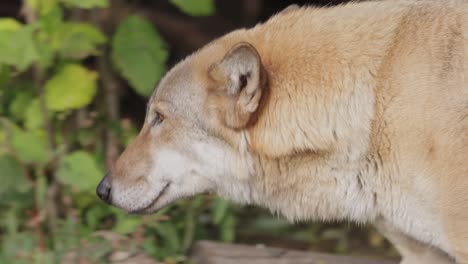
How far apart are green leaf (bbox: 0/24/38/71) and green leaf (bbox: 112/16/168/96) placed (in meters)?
0.67

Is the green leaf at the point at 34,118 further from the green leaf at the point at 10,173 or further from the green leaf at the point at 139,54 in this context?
the green leaf at the point at 139,54

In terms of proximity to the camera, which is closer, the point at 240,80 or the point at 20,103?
the point at 240,80

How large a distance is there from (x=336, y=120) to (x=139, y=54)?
2.15 meters

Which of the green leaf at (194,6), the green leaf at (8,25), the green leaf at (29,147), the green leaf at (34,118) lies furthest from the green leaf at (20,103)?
the green leaf at (194,6)

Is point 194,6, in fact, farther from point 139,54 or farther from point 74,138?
point 74,138

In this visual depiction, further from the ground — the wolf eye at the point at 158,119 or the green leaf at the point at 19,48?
the green leaf at the point at 19,48

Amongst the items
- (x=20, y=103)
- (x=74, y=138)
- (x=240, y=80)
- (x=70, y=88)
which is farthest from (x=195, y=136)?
(x=74, y=138)

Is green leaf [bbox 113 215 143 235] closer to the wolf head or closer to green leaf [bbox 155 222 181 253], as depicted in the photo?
green leaf [bbox 155 222 181 253]

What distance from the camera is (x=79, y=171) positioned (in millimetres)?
6273

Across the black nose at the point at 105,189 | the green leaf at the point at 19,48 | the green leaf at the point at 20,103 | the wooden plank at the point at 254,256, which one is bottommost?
the wooden plank at the point at 254,256

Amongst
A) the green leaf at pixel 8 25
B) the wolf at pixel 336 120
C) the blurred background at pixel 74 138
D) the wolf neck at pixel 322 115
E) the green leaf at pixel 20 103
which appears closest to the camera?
the wolf at pixel 336 120

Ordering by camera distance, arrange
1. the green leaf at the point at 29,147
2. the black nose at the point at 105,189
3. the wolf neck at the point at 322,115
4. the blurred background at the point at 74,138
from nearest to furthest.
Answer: the wolf neck at the point at 322,115 → the black nose at the point at 105,189 → the blurred background at the point at 74,138 → the green leaf at the point at 29,147

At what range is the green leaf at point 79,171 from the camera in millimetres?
6219

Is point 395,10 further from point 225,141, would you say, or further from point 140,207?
point 140,207
